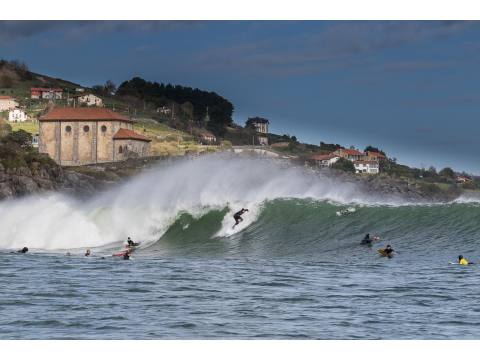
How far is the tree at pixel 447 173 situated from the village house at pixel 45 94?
168ft

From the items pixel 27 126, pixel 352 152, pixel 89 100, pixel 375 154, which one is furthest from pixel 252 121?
pixel 27 126

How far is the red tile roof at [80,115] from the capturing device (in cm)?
10319

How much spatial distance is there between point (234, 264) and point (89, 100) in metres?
101

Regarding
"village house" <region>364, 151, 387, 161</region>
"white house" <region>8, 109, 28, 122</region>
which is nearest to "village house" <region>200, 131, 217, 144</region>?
"village house" <region>364, 151, 387, 161</region>

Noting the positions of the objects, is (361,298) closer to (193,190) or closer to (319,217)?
(319,217)

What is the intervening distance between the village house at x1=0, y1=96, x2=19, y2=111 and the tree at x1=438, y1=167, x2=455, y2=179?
50.0 meters

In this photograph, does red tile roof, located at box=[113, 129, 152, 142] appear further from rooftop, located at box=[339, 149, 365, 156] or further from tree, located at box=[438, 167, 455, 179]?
tree, located at box=[438, 167, 455, 179]

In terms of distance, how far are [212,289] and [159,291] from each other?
1019mm

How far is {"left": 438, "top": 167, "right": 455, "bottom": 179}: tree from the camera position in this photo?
310ft

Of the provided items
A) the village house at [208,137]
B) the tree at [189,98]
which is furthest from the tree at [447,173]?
the tree at [189,98]

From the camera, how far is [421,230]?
27969 millimetres

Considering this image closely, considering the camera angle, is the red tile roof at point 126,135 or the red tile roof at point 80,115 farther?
the red tile roof at point 80,115

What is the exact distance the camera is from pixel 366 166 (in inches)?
4269

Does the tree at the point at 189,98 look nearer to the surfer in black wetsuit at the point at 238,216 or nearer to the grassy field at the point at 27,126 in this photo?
the grassy field at the point at 27,126
